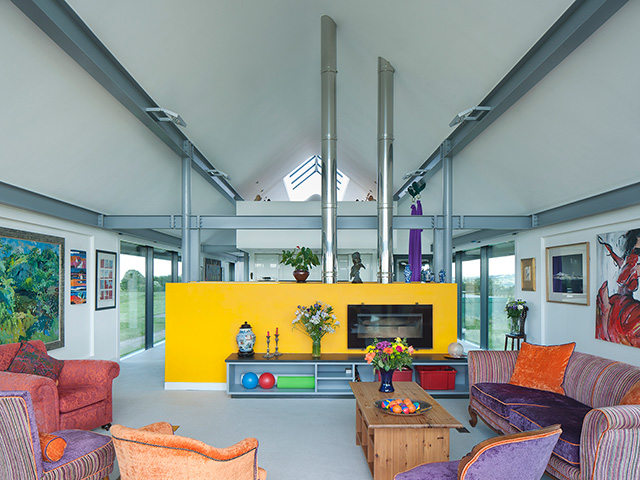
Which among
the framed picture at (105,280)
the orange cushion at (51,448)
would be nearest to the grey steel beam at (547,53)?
the orange cushion at (51,448)

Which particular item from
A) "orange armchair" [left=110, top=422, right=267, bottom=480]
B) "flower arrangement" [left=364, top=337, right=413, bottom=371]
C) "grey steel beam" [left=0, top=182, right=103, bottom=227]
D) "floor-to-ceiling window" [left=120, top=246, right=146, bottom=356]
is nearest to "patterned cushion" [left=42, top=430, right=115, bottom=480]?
"orange armchair" [left=110, top=422, right=267, bottom=480]

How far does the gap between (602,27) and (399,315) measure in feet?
12.7

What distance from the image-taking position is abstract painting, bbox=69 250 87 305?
Answer: 6.07 m

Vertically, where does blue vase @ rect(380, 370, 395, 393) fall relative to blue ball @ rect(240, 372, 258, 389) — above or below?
above

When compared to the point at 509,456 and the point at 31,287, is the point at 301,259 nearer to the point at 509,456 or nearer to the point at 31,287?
the point at 31,287

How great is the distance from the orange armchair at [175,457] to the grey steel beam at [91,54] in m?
2.82

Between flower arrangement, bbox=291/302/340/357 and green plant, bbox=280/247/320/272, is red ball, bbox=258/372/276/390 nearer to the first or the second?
flower arrangement, bbox=291/302/340/357

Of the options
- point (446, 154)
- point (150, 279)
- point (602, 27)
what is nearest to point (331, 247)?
point (446, 154)

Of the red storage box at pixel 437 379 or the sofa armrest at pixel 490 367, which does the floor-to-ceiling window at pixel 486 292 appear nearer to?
the red storage box at pixel 437 379

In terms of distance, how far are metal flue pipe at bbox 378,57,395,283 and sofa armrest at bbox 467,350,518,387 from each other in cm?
180

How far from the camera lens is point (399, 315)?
581 cm

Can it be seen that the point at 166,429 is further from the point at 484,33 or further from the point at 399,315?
the point at 484,33

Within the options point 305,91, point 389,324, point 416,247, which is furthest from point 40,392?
point 305,91

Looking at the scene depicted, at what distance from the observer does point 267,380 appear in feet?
17.9
